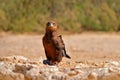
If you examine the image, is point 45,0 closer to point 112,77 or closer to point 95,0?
point 95,0

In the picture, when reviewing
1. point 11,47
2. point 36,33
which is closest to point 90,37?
point 36,33

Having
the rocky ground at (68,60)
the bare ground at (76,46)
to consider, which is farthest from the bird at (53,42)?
the bare ground at (76,46)

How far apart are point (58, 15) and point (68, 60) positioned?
503 inches

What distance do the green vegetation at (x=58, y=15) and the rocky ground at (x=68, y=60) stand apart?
4.72 ft

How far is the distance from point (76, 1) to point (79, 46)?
7.72 metres

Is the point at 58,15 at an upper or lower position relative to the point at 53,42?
lower

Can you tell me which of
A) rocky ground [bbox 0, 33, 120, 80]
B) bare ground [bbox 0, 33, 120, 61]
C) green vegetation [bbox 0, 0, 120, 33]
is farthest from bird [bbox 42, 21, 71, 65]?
green vegetation [bbox 0, 0, 120, 33]

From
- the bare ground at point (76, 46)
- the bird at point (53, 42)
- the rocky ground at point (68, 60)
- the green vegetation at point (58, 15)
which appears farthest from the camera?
the green vegetation at point (58, 15)

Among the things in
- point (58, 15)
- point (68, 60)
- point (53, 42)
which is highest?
point (53, 42)

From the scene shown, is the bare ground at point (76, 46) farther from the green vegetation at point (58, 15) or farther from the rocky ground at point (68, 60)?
the green vegetation at point (58, 15)

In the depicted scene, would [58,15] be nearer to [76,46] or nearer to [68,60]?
[76,46]

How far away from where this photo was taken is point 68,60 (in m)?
15.1

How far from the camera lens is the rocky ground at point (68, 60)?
9383mm

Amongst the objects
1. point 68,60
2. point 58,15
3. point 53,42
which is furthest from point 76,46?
point 53,42
